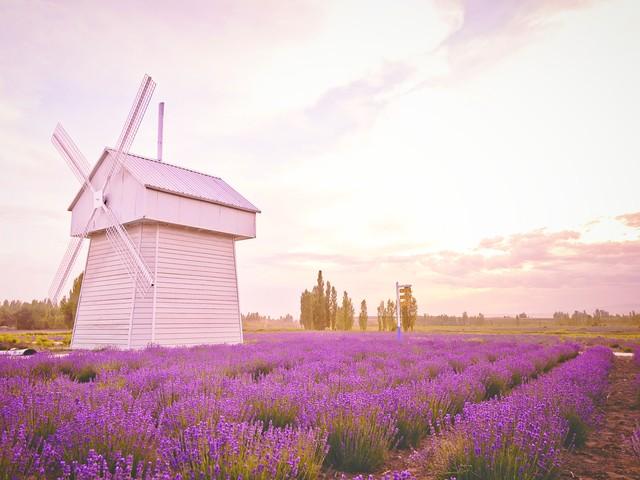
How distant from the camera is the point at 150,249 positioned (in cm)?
1411

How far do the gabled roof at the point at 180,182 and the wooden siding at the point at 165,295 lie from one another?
1416 millimetres

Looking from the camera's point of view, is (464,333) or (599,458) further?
(464,333)

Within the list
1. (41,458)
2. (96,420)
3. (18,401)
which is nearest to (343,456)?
(96,420)

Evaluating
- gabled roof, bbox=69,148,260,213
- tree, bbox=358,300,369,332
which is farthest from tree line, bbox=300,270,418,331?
gabled roof, bbox=69,148,260,213

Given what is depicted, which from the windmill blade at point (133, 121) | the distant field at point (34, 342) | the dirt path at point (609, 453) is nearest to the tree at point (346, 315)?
the distant field at point (34, 342)

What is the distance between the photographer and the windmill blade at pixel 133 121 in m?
15.7

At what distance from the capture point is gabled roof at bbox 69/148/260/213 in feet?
47.5

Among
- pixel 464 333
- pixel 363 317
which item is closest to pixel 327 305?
pixel 363 317

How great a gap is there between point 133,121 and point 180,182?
345cm

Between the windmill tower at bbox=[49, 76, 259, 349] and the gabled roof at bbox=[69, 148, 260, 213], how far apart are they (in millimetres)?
53

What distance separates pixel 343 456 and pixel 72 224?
59.6ft

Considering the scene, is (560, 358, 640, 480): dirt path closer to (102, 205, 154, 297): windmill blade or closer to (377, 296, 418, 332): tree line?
(102, 205, 154, 297): windmill blade

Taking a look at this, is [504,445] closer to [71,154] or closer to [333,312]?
[71,154]

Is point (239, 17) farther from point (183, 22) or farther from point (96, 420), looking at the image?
point (96, 420)
